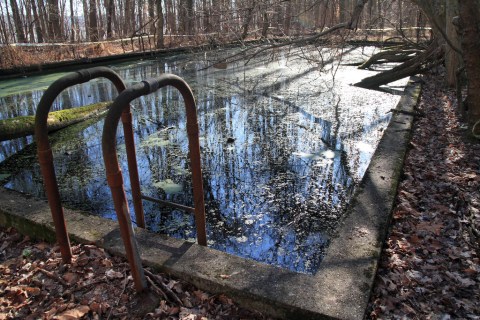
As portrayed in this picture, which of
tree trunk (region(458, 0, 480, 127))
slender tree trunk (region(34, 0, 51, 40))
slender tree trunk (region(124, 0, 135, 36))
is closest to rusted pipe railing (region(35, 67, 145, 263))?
tree trunk (region(458, 0, 480, 127))

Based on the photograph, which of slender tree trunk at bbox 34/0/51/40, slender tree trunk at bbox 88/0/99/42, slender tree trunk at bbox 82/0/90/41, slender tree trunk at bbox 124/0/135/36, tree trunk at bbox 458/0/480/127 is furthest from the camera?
slender tree trunk at bbox 124/0/135/36

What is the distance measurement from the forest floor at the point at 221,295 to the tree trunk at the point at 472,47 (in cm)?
210

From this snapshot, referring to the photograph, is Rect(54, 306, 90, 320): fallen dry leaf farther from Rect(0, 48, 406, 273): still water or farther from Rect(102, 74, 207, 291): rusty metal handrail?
Rect(0, 48, 406, 273): still water

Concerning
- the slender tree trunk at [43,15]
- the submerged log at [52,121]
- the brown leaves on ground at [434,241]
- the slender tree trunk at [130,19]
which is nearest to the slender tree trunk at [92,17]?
the slender tree trunk at [130,19]

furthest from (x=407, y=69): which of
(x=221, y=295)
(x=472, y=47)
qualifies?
(x=221, y=295)

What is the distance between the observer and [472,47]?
5.07 metres

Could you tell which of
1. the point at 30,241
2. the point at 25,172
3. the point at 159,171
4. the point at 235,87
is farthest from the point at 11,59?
the point at 30,241

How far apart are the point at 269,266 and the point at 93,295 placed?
118 cm

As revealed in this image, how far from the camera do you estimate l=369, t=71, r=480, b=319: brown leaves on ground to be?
98.4 inches

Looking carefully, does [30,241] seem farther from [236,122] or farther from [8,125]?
[236,122]

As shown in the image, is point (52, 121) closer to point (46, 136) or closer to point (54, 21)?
point (46, 136)

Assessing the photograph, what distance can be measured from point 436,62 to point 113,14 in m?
21.1

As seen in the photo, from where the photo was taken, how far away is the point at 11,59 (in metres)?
13.6

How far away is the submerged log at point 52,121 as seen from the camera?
6258 mm
